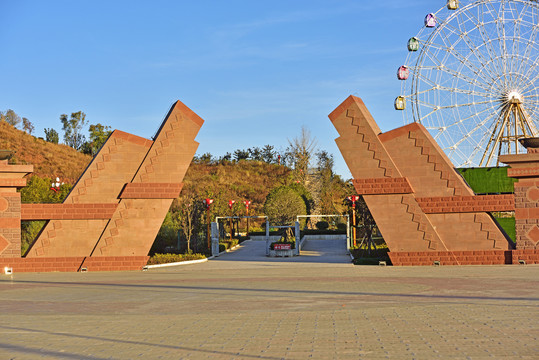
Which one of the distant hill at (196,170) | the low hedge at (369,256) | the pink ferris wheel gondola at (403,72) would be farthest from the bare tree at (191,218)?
the distant hill at (196,170)

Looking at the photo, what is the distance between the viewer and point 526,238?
24.2m

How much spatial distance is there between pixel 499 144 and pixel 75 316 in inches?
1276

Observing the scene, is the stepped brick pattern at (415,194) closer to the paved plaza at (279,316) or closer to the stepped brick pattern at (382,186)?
the stepped brick pattern at (382,186)

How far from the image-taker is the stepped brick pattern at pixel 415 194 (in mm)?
24453

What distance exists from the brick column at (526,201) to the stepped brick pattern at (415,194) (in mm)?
455

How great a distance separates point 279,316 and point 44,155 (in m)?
77.0

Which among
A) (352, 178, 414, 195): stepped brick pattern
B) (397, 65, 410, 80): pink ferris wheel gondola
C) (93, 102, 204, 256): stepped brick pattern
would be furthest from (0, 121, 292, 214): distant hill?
(352, 178, 414, 195): stepped brick pattern

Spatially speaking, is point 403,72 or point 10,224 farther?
point 403,72

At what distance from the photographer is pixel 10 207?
25062 mm

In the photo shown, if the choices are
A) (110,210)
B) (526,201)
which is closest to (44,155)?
(110,210)

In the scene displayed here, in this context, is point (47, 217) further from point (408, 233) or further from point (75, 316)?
point (408, 233)

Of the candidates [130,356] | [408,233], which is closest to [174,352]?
[130,356]

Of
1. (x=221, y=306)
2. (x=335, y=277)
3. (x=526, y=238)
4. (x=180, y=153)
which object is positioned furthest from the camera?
(x=180, y=153)

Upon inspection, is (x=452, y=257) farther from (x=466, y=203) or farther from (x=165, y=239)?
(x=165, y=239)
